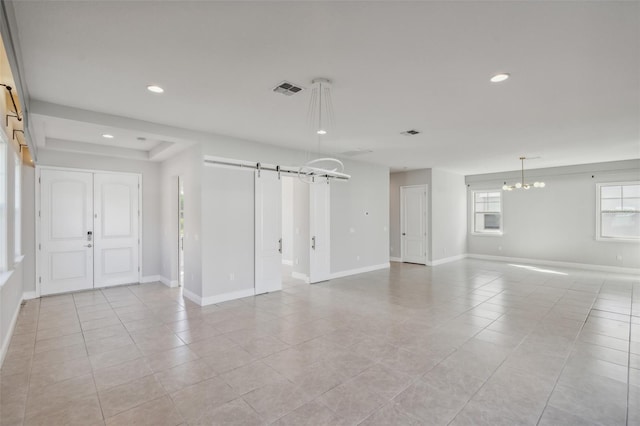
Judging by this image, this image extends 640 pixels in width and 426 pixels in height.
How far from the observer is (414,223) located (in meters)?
9.67

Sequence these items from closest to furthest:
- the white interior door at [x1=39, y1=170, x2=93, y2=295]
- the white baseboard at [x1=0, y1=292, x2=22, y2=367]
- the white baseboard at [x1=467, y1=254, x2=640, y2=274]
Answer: the white baseboard at [x1=0, y1=292, x2=22, y2=367], the white interior door at [x1=39, y1=170, x2=93, y2=295], the white baseboard at [x1=467, y1=254, x2=640, y2=274]

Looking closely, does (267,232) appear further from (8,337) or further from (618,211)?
(618,211)

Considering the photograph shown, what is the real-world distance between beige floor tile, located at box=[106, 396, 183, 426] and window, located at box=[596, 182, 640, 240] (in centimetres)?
1053

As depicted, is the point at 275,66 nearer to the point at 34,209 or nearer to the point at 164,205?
the point at 164,205

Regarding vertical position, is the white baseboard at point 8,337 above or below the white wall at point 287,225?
below

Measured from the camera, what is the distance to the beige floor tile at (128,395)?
8.05 feet

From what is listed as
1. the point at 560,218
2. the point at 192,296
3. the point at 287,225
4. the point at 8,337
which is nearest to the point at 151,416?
the point at 8,337

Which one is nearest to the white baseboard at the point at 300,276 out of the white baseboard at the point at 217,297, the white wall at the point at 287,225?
the white baseboard at the point at 217,297

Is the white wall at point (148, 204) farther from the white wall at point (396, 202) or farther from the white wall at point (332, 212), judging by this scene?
the white wall at point (396, 202)

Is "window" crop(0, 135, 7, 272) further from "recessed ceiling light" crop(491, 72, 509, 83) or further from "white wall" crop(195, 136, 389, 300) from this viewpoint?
"recessed ceiling light" crop(491, 72, 509, 83)

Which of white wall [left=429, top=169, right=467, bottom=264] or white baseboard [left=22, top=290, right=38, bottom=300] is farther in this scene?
white wall [left=429, top=169, right=467, bottom=264]

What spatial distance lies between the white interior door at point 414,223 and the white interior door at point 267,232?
5.11 meters

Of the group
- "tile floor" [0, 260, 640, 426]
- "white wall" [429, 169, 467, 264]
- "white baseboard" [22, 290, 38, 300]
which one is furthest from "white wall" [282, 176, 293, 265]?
"white baseboard" [22, 290, 38, 300]

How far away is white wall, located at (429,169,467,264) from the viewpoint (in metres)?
9.30
